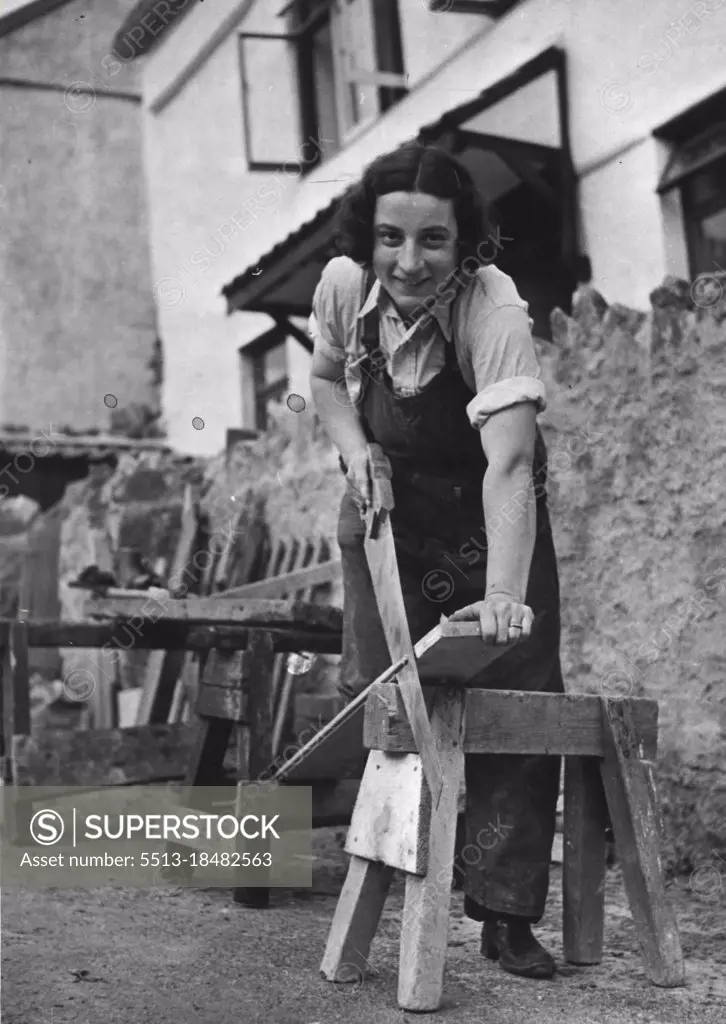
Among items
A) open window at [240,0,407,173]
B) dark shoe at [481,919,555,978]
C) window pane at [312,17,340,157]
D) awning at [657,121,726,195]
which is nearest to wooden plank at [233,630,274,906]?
dark shoe at [481,919,555,978]

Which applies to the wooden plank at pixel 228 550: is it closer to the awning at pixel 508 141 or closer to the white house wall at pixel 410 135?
the awning at pixel 508 141

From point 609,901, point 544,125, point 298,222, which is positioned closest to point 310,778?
point 609,901

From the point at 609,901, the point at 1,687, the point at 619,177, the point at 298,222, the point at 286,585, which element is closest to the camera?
the point at 609,901

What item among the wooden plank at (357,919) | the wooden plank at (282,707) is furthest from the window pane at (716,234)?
the wooden plank at (357,919)

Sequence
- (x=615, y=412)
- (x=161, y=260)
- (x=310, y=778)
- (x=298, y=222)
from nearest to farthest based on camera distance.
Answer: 1. (x=310, y=778)
2. (x=615, y=412)
3. (x=298, y=222)
4. (x=161, y=260)

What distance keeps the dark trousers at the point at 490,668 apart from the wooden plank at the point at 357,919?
0.83 ft

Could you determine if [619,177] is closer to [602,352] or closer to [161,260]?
[602,352]

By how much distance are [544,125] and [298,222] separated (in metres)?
2.78

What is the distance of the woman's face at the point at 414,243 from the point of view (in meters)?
2.63

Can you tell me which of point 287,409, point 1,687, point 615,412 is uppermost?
point 287,409

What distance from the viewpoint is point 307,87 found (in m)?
9.69

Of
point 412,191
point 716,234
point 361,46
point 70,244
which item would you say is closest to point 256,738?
point 412,191

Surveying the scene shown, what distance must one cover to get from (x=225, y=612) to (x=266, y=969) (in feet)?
4.16

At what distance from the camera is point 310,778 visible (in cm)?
388
